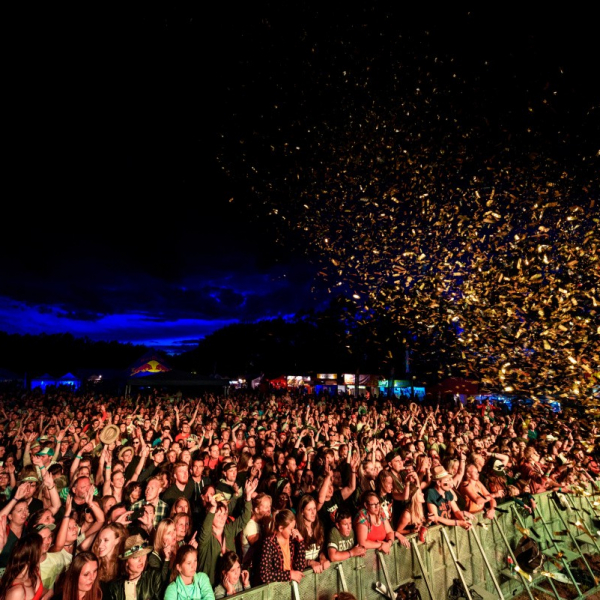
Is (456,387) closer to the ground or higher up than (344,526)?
higher up

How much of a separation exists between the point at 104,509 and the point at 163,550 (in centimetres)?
134

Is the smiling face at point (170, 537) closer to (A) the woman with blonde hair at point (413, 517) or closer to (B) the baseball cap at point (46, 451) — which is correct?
(A) the woman with blonde hair at point (413, 517)

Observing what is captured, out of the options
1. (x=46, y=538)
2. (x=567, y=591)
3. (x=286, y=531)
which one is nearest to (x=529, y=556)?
(x=567, y=591)

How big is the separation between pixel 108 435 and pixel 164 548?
4374mm

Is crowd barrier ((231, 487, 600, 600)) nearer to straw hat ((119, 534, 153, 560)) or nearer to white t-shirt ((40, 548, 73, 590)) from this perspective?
straw hat ((119, 534, 153, 560))

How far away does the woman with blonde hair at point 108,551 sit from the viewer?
3.50 m

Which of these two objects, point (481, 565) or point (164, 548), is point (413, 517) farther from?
point (164, 548)

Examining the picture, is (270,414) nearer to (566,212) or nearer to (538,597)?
(538,597)

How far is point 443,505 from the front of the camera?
5434mm

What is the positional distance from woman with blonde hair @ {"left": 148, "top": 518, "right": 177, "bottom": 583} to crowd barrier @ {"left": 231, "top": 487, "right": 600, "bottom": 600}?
2.64 feet

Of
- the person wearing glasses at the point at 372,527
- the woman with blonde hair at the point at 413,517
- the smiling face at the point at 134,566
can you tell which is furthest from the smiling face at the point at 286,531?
the woman with blonde hair at the point at 413,517

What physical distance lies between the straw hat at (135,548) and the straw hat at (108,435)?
161 inches

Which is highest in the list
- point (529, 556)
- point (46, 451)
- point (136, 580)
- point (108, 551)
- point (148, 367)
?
point (148, 367)

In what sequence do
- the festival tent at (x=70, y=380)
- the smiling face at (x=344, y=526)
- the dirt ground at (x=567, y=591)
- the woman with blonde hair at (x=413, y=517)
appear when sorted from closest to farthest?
the smiling face at (x=344, y=526)
the woman with blonde hair at (x=413, y=517)
the dirt ground at (x=567, y=591)
the festival tent at (x=70, y=380)
